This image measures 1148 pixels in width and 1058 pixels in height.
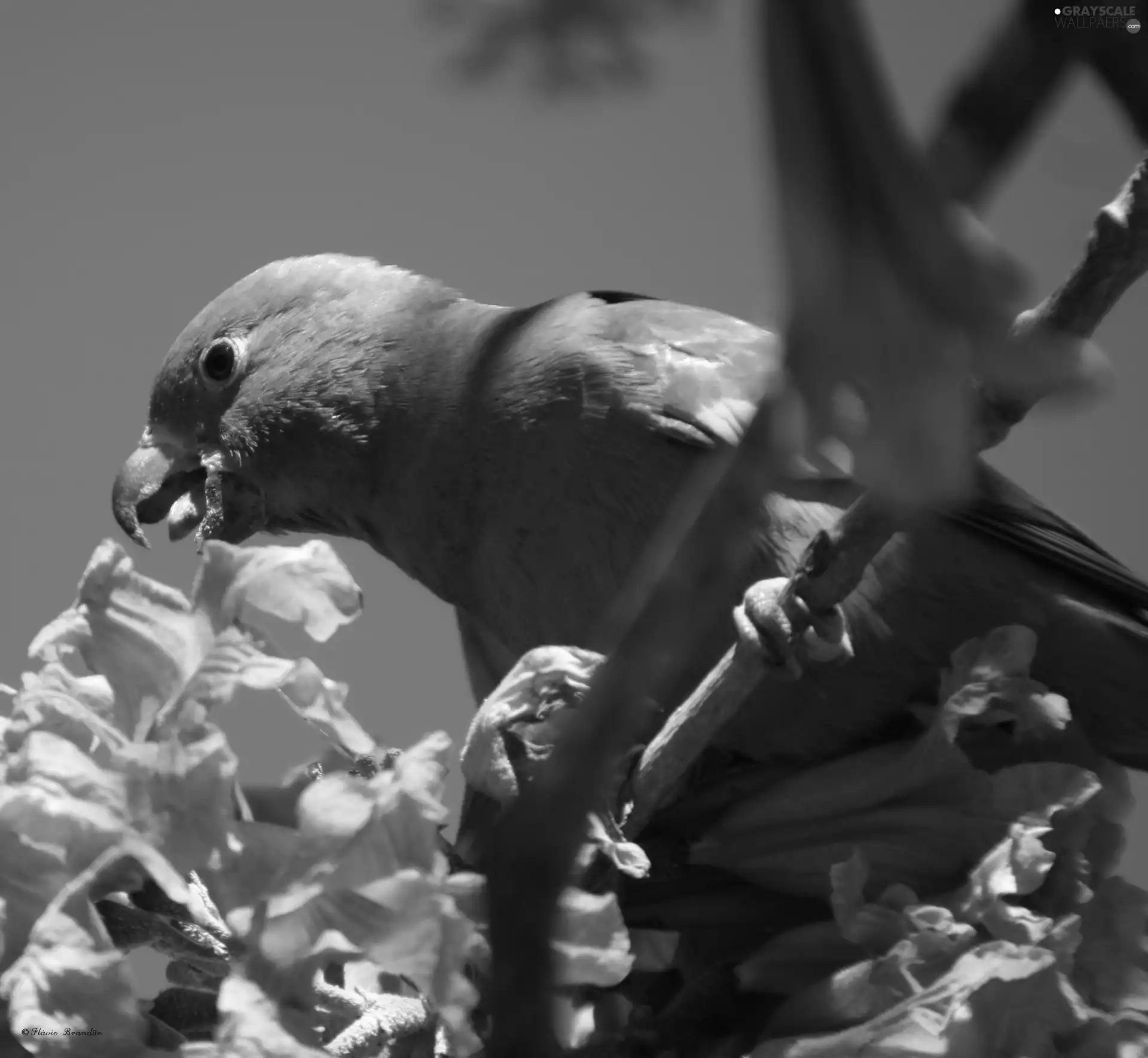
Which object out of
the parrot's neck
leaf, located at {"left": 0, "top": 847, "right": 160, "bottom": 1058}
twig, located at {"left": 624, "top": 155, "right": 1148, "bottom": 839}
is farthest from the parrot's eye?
leaf, located at {"left": 0, "top": 847, "right": 160, "bottom": 1058}

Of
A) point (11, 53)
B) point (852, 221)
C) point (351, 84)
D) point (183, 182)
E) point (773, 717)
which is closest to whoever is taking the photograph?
point (852, 221)

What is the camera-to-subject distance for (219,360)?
2.03m

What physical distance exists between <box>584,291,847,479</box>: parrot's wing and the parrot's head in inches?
14.0

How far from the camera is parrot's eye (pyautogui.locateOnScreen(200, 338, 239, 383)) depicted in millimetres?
2018

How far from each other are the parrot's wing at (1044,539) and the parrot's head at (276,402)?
0.81 m

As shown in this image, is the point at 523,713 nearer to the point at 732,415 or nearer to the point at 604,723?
the point at 732,415

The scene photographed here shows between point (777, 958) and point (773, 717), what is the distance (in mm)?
419

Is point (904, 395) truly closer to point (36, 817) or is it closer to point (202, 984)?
point (36, 817)

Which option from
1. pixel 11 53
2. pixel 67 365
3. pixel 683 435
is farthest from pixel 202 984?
pixel 67 365

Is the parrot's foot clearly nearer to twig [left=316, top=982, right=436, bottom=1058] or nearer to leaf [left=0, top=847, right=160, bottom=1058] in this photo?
twig [left=316, top=982, right=436, bottom=1058]

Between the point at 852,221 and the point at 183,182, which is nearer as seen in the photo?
the point at 852,221

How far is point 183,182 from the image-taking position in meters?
3.03

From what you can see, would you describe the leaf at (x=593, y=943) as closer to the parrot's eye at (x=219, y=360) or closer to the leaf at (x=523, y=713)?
the leaf at (x=523, y=713)

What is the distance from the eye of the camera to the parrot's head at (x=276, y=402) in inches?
74.9
